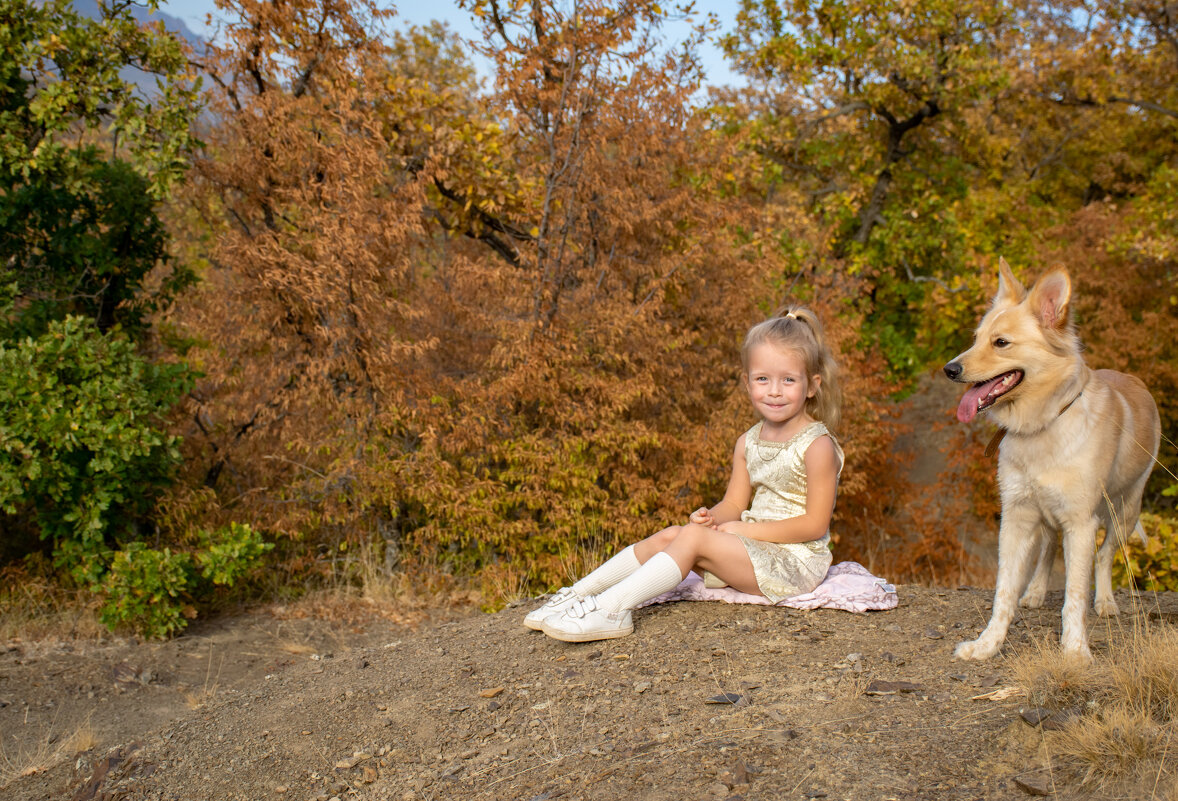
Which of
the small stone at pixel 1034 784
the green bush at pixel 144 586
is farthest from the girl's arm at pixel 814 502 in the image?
the green bush at pixel 144 586

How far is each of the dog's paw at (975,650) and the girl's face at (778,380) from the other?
1324 millimetres

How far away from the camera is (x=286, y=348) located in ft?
23.6

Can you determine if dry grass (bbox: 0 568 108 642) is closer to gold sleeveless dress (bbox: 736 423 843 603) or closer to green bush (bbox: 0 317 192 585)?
green bush (bbox: 0 317 192 585)

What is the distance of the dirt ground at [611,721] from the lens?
2818 mm

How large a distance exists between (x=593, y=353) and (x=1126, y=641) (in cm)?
513

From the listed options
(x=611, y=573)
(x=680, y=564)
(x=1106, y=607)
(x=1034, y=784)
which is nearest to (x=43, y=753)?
(x=611, y=573)

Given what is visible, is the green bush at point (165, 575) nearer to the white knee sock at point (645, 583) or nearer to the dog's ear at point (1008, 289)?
the white knee sock at point (645, 583)

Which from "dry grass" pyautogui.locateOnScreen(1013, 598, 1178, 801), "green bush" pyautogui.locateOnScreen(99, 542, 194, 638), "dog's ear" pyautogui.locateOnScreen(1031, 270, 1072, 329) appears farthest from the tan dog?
"green bush" pyautogui.locateOnScreen(99, 542, 194, 638)

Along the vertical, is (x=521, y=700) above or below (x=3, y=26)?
below

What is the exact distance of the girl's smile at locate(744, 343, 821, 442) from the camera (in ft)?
13.9

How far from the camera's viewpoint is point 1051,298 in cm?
351

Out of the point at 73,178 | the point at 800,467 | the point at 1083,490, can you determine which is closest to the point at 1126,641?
the point at 1083,490

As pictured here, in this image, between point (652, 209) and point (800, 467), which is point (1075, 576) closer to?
point (800, 467)

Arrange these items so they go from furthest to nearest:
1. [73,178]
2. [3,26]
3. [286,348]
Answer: [286,348] < [73,178] < [3,26]
